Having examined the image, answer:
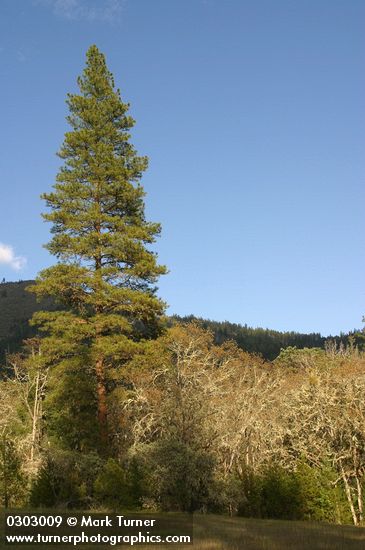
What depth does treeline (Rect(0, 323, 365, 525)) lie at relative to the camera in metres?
20.5

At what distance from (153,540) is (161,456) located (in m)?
8.41

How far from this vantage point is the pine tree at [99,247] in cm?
2392

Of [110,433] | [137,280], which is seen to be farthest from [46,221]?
[110,433]

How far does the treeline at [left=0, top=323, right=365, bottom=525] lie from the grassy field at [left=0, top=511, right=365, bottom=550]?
4161 mm

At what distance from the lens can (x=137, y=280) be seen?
84.8 ft

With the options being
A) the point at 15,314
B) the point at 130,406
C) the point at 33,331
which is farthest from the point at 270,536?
the point at 15,314

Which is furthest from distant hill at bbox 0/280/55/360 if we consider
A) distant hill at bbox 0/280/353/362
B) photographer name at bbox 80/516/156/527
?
photographer name at bbox 80/516/156/527

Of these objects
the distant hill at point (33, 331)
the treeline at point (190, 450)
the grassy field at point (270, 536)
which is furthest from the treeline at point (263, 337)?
the grassy field at point (270, 536)

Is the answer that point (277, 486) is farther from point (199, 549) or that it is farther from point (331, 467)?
point (199, 549)

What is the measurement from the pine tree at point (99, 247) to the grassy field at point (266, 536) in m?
8.92

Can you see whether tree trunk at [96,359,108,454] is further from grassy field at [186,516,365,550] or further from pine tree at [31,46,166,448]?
grassy field at [186,516,365,550]

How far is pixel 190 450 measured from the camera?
2067 cm

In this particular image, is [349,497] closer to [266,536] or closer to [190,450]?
[190,450]

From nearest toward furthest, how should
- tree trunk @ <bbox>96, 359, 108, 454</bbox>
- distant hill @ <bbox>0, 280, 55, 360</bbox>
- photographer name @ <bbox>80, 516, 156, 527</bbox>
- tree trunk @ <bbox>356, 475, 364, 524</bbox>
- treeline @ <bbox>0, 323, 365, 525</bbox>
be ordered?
photographer name @ <bbox>80, 516, 156, 527</bbox>
treeline @ <bbox>0, 323, 365, 525</bbox>
tree trunk @ <bbox>356, 475, 364, 524</bbox>
tree trunk @ <bbox>96, 359, 108, 454</bbox>
distant hill @ <bbox>0, 280, 55, 360</bbox>
